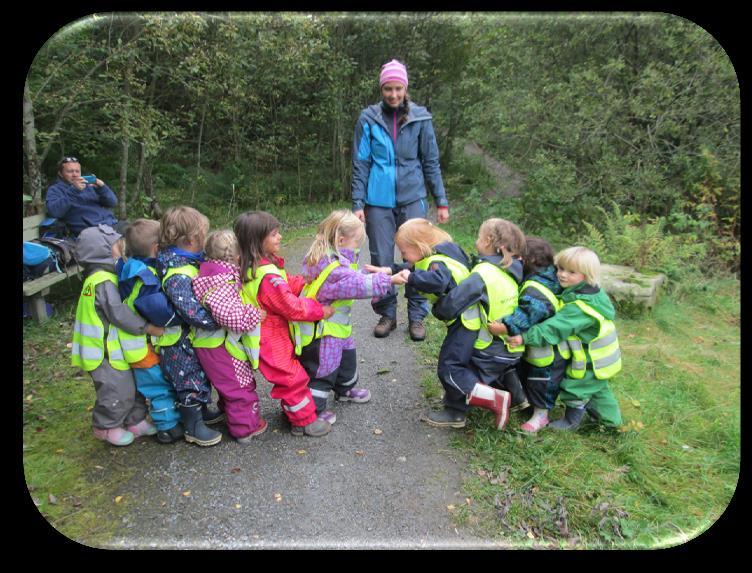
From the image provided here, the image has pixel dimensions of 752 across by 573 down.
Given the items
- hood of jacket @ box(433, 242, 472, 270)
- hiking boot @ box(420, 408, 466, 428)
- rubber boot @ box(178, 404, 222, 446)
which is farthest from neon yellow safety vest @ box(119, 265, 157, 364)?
hiking boot @ box(420, 408, 466, 428)

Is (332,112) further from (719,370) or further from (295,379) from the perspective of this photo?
(719,370)

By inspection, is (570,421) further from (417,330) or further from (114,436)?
(114,436)

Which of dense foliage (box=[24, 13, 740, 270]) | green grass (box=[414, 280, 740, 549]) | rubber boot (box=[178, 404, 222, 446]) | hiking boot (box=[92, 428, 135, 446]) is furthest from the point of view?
rubber boot (box=[178, 404, 222, 446])

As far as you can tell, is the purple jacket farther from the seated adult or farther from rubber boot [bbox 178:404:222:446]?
the seated adult

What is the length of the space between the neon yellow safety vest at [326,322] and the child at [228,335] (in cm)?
32

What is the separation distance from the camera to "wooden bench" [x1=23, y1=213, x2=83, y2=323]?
2781 millimetres

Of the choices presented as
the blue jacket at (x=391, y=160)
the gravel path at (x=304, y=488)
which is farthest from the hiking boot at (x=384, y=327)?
the gravel path at (x=304, y=488)

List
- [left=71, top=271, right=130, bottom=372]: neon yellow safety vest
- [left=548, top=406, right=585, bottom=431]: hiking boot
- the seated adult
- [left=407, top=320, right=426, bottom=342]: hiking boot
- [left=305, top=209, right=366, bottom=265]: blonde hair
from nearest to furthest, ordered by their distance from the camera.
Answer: [left=71, top=271, right=130, bottom=372]: neon yellow safety vest
[left=305, top=209, right=366, bottom=265]: blonde hair
[left=548, top=406, right=585, bottom=431]: hiking boot
the seated adult
[left=407, top=320, right=426, bottom=342]: hiking boot

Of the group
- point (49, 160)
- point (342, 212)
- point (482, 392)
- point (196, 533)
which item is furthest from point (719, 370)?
point (49, 160)

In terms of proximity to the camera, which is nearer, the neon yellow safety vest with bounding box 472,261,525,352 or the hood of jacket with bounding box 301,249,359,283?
the neon yellow safety vest with bounding box 472,261,525,352

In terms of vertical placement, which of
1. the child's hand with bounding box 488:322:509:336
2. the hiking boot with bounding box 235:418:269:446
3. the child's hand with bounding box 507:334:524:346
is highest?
the child's hand with bounding box 488:322:509:336

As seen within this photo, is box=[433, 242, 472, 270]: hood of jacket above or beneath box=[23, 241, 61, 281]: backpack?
above

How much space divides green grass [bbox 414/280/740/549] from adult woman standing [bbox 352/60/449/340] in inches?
71.7

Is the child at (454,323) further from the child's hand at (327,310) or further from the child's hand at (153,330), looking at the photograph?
the child's hand at (153,330)
